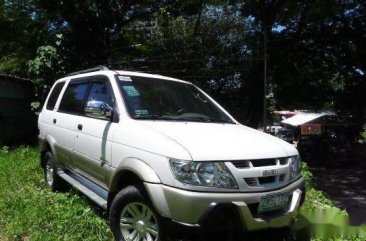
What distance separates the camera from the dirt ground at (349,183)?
12.1 meters

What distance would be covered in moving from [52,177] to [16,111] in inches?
360

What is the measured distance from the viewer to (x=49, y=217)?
536cm

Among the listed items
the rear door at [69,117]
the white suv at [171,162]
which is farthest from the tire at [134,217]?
the rear door at [69,117]

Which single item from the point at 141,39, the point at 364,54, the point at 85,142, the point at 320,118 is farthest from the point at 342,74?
the point at 85,142

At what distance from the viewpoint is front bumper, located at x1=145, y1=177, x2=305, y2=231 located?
3.50 metres

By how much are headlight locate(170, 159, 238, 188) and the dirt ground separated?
6832 millimetres

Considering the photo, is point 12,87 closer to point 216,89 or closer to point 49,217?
point 216,89

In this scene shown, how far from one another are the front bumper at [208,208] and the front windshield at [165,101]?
3.78ft

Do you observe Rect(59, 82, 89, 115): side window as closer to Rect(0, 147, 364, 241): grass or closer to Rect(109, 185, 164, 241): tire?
Rect(0, 147, 364, 241): grass

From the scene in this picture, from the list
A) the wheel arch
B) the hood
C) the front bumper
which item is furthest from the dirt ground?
the wheel arch

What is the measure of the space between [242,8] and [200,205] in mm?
15126

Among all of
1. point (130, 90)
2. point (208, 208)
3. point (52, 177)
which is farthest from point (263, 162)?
point (52, 177)

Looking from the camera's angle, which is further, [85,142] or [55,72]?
[55,72]

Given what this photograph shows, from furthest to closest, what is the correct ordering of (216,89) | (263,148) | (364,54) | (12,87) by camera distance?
(216,89) → (364,54) → (12,87) → (263,148)
